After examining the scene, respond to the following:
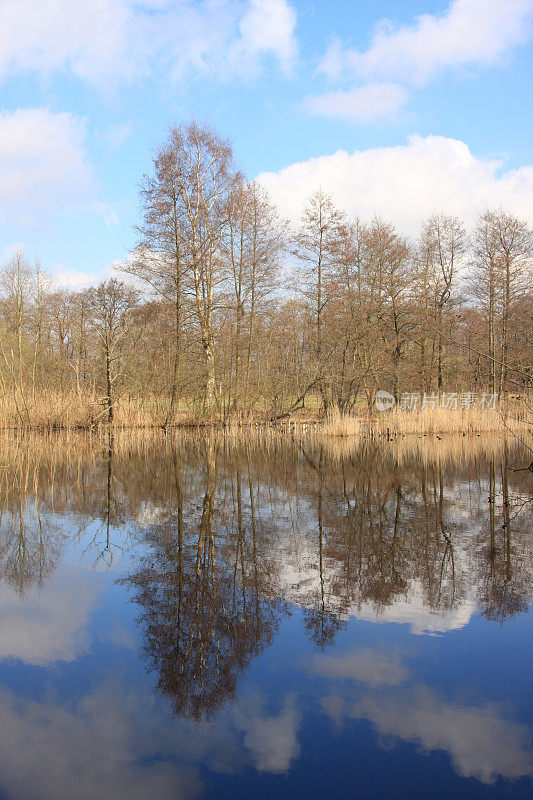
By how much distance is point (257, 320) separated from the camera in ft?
73.4

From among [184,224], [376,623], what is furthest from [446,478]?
[184,224]

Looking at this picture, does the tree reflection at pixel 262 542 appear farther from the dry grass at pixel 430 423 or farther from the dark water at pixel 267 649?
the dry grass at pixel 430 423

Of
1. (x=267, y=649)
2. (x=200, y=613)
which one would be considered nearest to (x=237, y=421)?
(x=200, y=613)

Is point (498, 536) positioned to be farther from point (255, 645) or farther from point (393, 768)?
point (393, 768)

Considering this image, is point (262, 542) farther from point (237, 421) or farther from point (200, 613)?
point (237, 421)

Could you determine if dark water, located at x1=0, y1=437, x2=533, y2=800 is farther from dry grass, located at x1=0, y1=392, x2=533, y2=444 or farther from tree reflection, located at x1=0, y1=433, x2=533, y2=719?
dry grass, located at x1=0, y1=392, x2=533, y2=444

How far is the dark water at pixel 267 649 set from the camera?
287cm

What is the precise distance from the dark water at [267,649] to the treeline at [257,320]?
11742 mm

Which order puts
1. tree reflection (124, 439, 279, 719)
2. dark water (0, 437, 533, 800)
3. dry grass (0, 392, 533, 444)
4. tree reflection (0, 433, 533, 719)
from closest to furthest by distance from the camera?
dark water (0, 437, 533, 800), tree reflection (124, 439, 279, 719), tree reflection (0, 433, 533, 719), dry grass (0, 392, 533, 444)

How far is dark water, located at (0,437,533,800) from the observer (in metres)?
2.87

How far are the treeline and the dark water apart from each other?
1174 centimetres

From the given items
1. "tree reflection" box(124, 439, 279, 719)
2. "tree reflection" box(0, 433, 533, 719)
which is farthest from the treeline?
"tree reflection" box(124, 439, 279, 719)

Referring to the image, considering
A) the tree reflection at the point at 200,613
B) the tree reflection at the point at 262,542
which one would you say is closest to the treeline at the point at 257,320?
the tree reflection at the point at 262,542

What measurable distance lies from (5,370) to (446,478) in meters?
16.0
